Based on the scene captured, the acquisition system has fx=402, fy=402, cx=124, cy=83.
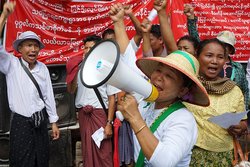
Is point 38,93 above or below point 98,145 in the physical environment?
above

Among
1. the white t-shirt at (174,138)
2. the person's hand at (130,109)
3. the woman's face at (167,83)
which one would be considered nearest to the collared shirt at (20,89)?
the white t-shirt at (174,138)

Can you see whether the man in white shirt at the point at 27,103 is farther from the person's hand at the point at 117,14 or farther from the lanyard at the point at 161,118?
the lanyard at the point at 161,118

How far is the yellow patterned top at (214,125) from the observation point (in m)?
2.75

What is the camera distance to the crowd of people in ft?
5.91

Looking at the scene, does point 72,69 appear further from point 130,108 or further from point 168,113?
point 130,108

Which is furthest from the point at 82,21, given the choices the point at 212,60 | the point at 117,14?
the point at 117,14

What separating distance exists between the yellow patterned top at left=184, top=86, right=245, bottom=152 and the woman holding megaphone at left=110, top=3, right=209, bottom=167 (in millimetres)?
657

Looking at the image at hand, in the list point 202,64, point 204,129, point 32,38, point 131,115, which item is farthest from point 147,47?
point 32,38

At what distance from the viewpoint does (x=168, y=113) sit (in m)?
1.93

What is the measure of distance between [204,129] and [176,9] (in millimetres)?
2729

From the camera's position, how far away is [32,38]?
3.96 metres

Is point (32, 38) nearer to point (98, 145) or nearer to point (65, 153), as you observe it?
point (98, 145)

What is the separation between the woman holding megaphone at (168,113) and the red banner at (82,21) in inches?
110

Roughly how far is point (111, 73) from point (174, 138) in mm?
395
